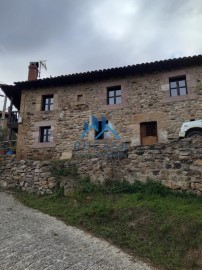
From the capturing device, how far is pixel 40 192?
10.8m

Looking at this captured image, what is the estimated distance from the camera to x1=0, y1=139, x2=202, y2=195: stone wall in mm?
9469

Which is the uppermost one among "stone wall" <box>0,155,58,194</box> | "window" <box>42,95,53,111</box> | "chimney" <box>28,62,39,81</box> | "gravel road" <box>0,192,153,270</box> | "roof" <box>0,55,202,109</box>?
"chimney" <box>28,62,39,81</box>

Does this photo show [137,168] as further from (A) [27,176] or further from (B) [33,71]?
(B) [33,71]

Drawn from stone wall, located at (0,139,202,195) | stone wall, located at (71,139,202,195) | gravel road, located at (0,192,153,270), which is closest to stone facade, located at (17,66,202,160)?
stone wall, located at (0,139,202,195)

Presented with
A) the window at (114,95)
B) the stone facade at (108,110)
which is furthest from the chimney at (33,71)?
the window at (114,95)

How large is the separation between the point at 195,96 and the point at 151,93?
2263 millimetres

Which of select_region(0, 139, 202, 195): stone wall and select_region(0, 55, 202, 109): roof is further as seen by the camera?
select_region(0, 55, 202, 109): roof

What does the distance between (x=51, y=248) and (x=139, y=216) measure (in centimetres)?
278

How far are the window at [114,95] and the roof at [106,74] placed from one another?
0.68 meters

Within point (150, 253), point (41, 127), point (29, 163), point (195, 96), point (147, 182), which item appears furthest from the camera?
point (41, 127)

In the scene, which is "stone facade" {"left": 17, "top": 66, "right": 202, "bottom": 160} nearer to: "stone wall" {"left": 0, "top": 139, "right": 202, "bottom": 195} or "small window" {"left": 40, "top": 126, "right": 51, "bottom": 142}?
"small window" {"left": 40, "top": 126, "right": 51, "bottom": 142}

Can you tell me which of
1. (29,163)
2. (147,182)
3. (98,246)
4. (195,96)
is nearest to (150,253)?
(98,246)

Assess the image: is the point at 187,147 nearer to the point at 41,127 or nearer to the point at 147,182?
the point at 147,182

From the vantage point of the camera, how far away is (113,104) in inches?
575
